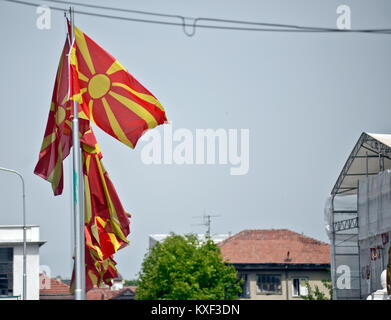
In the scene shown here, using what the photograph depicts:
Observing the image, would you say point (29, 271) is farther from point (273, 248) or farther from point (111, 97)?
point (111, 97)

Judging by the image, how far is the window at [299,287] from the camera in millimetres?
69688

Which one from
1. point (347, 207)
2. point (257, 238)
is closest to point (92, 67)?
point (347, 207)

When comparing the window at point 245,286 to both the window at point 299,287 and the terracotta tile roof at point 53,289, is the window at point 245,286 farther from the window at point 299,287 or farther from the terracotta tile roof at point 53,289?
the terracotta tile roof at point 53,289

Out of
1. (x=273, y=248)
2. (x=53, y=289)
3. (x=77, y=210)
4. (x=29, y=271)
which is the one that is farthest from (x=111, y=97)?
(x=273, y=248)

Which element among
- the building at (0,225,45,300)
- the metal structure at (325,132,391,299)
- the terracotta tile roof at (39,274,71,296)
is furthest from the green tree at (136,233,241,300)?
the metal structure at (325,132,391,299)

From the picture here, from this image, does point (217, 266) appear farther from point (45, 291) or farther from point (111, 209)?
point (111, 209)

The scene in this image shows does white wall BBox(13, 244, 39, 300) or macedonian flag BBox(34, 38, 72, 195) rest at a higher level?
macedonian flag BBox(34, 38, 72, 195)

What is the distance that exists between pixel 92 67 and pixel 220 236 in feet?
322

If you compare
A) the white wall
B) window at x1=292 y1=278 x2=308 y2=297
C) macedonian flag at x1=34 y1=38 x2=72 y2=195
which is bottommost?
window at x1=292 y1=278 x2=308 y2=297

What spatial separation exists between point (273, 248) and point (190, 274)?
57.3 feet

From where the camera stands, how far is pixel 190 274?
58.2 metres

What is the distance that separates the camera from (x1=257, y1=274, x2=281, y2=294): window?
69750 mm

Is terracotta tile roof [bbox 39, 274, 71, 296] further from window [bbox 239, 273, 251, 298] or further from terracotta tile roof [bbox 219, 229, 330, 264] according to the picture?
window [bbox 239, 273, 251, 298]

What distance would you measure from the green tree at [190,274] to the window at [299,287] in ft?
30.4
